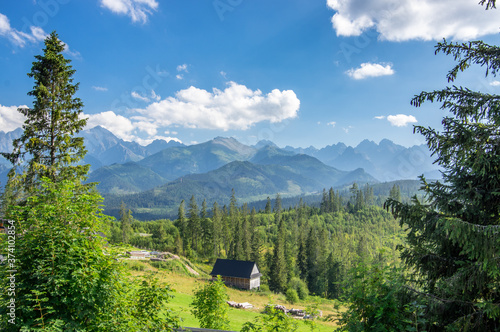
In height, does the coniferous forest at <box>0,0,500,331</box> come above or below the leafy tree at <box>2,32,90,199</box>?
below

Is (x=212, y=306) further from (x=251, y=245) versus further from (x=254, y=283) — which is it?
(x=251, y=245)

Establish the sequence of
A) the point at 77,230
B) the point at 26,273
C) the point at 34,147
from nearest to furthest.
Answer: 1. the point at 26,273
2. the point at 77,230
3. the point at 34,147

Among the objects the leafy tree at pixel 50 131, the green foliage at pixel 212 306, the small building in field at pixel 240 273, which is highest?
the leafy tree at pixel 50 131

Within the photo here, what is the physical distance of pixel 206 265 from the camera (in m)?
72.4

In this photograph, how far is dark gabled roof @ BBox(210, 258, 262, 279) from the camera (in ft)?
182

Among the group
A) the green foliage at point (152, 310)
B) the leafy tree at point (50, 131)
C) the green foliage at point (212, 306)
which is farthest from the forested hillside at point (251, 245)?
the green foliage at point (152, 310)

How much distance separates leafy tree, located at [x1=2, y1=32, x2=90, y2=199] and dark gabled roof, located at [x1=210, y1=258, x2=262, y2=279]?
145ft

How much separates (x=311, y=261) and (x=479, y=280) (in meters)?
69.5

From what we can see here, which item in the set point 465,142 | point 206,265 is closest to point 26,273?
point 465,142

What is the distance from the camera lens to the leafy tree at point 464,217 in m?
5.83

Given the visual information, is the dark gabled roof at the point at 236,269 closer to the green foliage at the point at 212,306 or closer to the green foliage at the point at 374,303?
the green foliage at the point at 212,306

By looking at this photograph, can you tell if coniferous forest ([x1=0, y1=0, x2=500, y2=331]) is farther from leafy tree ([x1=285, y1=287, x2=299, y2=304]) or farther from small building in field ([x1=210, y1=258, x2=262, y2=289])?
small building in field ([x1=210, y1=258, x2=262, y2=289])

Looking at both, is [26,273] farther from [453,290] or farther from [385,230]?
[385,230]

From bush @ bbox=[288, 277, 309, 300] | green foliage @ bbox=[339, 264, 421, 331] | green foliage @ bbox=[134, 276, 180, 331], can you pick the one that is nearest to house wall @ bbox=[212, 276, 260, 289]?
bush @ bbox=[288, 277, 309, 300]
